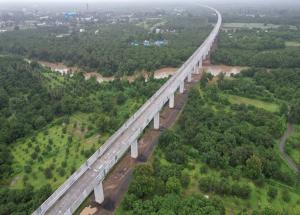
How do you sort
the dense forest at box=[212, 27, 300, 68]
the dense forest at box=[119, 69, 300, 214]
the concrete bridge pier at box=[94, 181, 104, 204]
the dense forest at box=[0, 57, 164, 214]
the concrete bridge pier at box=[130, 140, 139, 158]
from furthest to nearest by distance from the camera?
the dense forest at box=[212, 27, 300, 68] → the concrete bridge pier at box=[130, 140, 139, 158] → the dense forest at box=[0, 57, 164, 214] → the dense forest at box=[119, 69, 300, 214] → the concrete bridge pier at box=[94, 181, 104, 204]

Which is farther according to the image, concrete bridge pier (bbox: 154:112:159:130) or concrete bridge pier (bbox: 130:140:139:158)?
concrete bridge pier (bbox: 154:112:159:130)

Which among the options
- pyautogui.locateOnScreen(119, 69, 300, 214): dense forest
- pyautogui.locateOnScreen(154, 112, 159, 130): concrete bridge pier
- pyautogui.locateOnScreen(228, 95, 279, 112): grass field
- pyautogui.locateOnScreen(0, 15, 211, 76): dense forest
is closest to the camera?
pyautogui.locateOnScreen(119, 69, 300, 214): dense forest

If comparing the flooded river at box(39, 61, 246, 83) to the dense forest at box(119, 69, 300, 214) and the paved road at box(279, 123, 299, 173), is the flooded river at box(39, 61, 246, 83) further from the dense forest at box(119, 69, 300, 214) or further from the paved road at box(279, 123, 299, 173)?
the paved road at box(279, 123, 299, 173)

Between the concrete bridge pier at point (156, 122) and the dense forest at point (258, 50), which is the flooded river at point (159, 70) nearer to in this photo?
the dense forest at point (258, 50)

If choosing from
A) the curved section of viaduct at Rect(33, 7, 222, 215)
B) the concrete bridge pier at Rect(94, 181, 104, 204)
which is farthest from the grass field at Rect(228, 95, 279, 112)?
the concrete bridge pier at Rect(94, 181, 104, 204)

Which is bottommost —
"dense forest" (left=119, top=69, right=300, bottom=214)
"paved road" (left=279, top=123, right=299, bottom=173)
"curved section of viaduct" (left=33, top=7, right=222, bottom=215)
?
"paved road" (left=279, top=123, right=299, bottom=173)

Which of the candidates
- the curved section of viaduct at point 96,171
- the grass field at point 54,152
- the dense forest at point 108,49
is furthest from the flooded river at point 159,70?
the curved section of viaduct at point 96,171

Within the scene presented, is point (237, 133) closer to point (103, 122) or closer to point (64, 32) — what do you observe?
point (103, 122)

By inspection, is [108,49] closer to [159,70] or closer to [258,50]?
[159,70]
